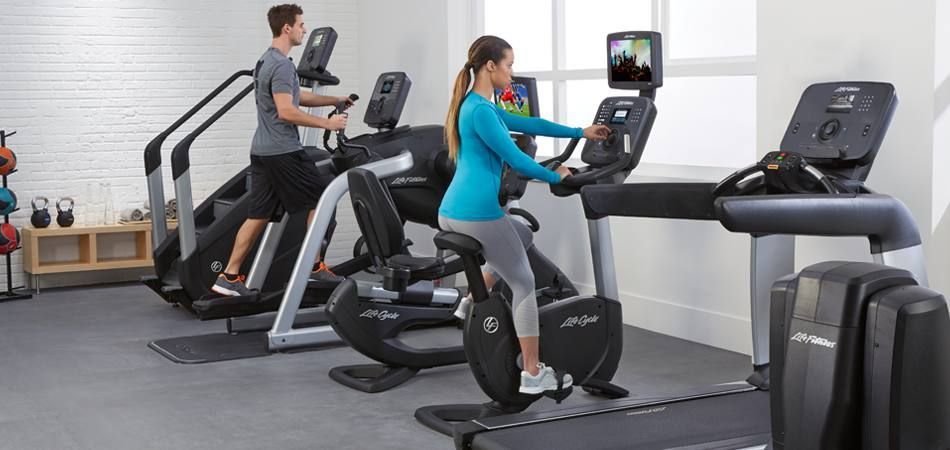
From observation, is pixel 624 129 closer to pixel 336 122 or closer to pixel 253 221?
pixel 336 122

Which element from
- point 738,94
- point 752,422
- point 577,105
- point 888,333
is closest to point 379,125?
point 577,105

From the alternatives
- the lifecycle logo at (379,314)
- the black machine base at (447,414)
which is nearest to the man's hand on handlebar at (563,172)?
the black machine base at (447,414)

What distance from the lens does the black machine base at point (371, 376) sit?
486 centimetres

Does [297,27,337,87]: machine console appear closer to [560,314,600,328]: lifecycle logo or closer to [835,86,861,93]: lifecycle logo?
[560,314,600,328]: lifecycle logo

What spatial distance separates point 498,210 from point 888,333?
2.22 m

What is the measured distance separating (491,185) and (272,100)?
2.35m

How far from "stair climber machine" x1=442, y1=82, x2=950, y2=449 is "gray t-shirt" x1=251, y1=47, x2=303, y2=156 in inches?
114

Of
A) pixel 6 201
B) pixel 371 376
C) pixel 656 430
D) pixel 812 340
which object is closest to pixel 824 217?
pixel 812 340

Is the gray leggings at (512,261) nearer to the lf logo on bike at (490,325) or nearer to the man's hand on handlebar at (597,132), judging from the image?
the lf logo on bike at (490,325)

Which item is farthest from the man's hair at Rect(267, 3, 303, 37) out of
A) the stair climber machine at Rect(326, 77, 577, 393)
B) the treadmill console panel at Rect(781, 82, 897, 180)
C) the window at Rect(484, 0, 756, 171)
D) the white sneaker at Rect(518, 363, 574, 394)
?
the treadmill console panel at Rect(781, 82, 897, 180)

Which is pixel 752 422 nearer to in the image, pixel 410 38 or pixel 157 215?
pixel 157 215

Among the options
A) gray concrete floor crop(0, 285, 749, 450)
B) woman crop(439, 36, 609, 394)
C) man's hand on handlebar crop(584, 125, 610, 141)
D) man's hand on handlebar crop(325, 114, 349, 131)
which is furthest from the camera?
man's hand on handlebar crop(325, 114, 349, 131)

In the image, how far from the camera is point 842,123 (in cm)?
395

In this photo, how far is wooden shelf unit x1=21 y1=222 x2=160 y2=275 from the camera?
25.1 feet
